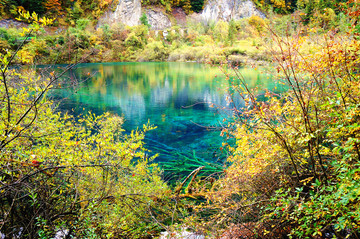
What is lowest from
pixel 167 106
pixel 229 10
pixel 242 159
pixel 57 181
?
pixel 167 106

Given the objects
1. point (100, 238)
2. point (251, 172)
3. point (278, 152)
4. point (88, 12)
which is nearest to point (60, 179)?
point (100, 238)

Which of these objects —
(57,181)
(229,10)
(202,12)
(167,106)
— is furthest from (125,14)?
(57,181)

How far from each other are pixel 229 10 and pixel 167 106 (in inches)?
2844

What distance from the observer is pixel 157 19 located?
7250 centimetres

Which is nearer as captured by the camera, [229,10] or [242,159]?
[242,159]

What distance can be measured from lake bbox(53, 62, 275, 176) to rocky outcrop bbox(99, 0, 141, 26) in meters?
48.2

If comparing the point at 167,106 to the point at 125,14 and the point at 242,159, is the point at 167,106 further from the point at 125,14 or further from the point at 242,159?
the point at 125,14

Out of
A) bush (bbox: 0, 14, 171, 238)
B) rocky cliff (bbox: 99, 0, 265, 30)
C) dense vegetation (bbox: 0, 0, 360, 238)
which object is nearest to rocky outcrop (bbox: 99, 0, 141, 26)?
rocky cliff (bbox: 99, 0, 265, 30)

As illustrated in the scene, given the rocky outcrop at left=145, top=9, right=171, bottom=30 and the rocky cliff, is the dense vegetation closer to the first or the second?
the rocky cliff

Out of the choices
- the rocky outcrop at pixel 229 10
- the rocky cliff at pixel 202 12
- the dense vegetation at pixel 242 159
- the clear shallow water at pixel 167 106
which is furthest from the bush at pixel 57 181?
the rocky outcrop at pixel 229 10

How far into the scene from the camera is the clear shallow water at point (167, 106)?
8921 millimetres

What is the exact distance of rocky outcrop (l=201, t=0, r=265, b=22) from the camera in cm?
7419

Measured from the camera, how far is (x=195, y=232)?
3.23 m

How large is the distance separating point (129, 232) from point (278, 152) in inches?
101
